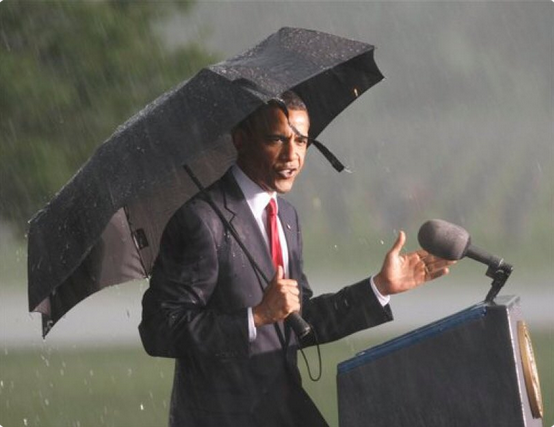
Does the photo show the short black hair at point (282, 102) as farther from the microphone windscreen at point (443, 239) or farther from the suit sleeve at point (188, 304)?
the microphone windscreen at point (443, 239)

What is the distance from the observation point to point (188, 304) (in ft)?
14.9

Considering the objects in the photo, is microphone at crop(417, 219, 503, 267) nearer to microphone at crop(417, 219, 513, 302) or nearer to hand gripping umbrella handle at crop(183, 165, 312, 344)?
microphone at crop(417, 219, 513, 302)

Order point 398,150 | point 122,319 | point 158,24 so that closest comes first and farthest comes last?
point 158,24 < point 122,319 < point 398,150

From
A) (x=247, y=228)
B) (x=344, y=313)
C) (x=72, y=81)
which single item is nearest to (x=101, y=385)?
(x=72, y=81)

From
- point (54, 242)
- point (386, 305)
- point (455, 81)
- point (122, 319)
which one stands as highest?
point (455, 81)

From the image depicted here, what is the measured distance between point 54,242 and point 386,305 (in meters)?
0.81

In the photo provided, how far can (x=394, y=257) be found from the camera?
15.2 feet

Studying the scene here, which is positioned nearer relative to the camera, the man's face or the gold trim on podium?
the gold trim on podium

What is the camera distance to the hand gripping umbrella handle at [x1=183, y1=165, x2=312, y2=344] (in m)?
4.44

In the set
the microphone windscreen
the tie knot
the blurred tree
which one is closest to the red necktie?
the tie knot

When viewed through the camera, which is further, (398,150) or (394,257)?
(398,150)

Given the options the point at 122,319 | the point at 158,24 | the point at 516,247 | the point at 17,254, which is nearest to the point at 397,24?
the point at 516,247

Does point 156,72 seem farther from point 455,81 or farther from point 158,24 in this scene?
point 455,81

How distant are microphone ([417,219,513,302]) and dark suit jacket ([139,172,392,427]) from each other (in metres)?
0.40
